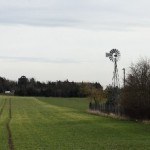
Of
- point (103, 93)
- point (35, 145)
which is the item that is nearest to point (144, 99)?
point (35, 145)

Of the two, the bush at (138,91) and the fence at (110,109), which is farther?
the fence at (110,109)

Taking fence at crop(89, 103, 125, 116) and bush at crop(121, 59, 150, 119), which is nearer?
bush at crop(121, 59, 150, 119)

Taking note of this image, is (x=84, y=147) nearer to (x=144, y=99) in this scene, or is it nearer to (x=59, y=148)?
(x=59, y=148)

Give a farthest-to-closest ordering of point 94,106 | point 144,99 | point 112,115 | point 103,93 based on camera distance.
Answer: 1. point 103,93
2. point 94,106
3. point 112,115
4. point 144,99

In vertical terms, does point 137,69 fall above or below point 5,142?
above

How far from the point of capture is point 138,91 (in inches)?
2532

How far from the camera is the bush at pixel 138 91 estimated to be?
6338 cm

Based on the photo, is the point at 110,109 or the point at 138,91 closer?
the point at 138,91

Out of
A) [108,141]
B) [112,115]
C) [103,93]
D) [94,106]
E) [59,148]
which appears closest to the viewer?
[59,148]

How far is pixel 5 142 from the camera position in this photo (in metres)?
32.8

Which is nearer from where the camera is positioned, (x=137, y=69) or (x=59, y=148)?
(x=59, y=148)

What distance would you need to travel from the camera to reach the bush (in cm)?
6338

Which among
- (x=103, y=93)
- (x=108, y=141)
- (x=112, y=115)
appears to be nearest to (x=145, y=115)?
(x=112, y=115)

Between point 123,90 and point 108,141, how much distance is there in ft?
109
